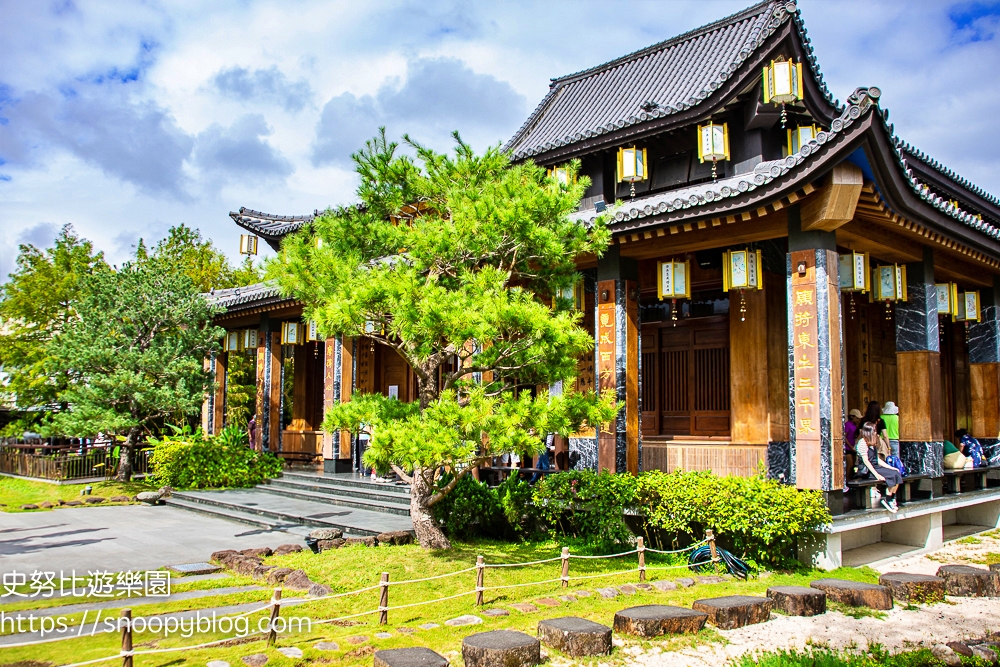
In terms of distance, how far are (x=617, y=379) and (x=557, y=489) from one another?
185 cm

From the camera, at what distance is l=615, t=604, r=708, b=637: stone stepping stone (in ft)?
20.7

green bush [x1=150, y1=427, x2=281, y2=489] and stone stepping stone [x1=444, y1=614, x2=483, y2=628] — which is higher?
green bush [x1=150, y1=427, x2=281, y2=489]

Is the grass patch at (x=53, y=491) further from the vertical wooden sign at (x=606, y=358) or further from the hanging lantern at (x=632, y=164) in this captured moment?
the hanging lantern at (x=632, y=164)

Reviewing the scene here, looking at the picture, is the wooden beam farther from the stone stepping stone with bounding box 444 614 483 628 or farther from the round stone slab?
the stone stepping stone with bounding box 444 614 483 628

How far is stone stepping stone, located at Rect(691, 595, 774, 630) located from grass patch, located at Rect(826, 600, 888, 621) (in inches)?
36.6

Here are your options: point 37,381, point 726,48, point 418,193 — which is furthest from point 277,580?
point 37,381

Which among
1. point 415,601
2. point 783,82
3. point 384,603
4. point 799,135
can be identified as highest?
point 783,82

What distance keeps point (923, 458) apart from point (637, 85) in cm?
993

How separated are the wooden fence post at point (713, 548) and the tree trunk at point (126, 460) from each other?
13.9 m

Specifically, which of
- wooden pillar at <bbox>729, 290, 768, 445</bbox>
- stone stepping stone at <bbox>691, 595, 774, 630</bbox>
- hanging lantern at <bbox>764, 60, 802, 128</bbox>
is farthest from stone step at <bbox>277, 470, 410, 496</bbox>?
hanging lantern at <bbox>764, 60, 802, 128</bbox>

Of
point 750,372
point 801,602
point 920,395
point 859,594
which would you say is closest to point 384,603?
point 801,602

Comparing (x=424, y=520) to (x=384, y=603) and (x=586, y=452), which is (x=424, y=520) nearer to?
(x=384, y=603)

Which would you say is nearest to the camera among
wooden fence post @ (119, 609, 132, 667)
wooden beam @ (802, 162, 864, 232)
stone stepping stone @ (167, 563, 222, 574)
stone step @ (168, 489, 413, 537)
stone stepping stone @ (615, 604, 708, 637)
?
wooden fence post @ (119, 609, 132, 667)

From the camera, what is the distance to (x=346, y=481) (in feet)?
49.9
